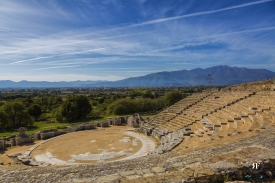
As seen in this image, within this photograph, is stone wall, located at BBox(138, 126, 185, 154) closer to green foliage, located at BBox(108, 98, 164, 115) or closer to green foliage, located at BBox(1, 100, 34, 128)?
green foliage, located at BBox(108, 98, 164, 115)

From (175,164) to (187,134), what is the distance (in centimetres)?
1269

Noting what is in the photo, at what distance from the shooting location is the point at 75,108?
139ft

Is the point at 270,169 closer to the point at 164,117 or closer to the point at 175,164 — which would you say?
the point at 175,164

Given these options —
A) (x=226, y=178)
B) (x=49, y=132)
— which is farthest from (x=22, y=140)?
(x=226, y=178)

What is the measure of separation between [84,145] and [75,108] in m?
22.0

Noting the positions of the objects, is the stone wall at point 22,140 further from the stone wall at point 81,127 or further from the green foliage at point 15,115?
the green foliage at point 15,115

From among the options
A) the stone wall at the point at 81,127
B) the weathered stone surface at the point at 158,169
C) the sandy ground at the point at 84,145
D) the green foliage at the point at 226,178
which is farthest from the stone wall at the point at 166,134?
the green foliage at the point at 226,178

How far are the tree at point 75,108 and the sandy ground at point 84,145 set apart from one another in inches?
624

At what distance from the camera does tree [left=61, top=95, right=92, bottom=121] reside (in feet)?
138

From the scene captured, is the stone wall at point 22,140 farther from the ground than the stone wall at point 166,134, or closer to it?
closer to it

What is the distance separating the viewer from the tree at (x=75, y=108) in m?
42.0

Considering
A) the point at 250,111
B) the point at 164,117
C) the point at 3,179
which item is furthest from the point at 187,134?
the point at 3,179

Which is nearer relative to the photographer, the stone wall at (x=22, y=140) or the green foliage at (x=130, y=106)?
the stone wall at (x=22, y=140)

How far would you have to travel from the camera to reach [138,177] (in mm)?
7082
